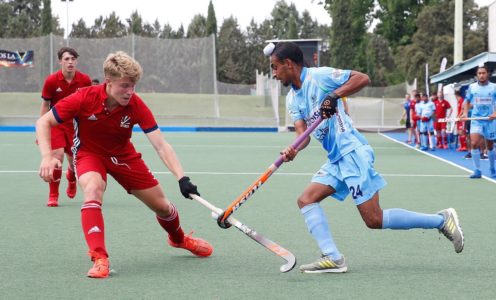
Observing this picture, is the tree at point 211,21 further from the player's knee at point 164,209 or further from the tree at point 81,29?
the player's knee at point 164,209

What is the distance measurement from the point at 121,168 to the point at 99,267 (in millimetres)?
796

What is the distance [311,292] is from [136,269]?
4.47 ft

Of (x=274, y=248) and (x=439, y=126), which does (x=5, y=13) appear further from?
Answer: (x=274, y=248)

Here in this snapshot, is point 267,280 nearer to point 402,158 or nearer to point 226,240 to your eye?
point 226,240

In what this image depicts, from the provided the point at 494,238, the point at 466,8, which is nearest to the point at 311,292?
the point at 494,238

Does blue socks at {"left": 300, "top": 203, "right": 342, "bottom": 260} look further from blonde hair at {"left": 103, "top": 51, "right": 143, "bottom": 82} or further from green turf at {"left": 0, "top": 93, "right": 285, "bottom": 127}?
green turf at {"left": 0, "top": 93, "right": 285, "bottom": 127}

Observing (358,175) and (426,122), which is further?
(426,122)

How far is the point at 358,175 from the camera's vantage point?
580 centimetres

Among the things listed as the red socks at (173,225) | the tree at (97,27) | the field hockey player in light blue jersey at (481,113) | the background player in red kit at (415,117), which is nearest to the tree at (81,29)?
the tree at (97,27)

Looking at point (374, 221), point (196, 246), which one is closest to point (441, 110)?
point (196, 246)

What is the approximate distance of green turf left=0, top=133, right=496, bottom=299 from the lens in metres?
5.31

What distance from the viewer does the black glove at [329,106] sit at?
5633 millimetres

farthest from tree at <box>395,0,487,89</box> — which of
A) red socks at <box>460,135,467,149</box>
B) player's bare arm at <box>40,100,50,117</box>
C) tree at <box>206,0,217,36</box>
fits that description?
player's bare arm at <box>40,100,50,117</box>

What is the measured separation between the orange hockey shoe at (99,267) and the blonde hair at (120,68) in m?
1.17
